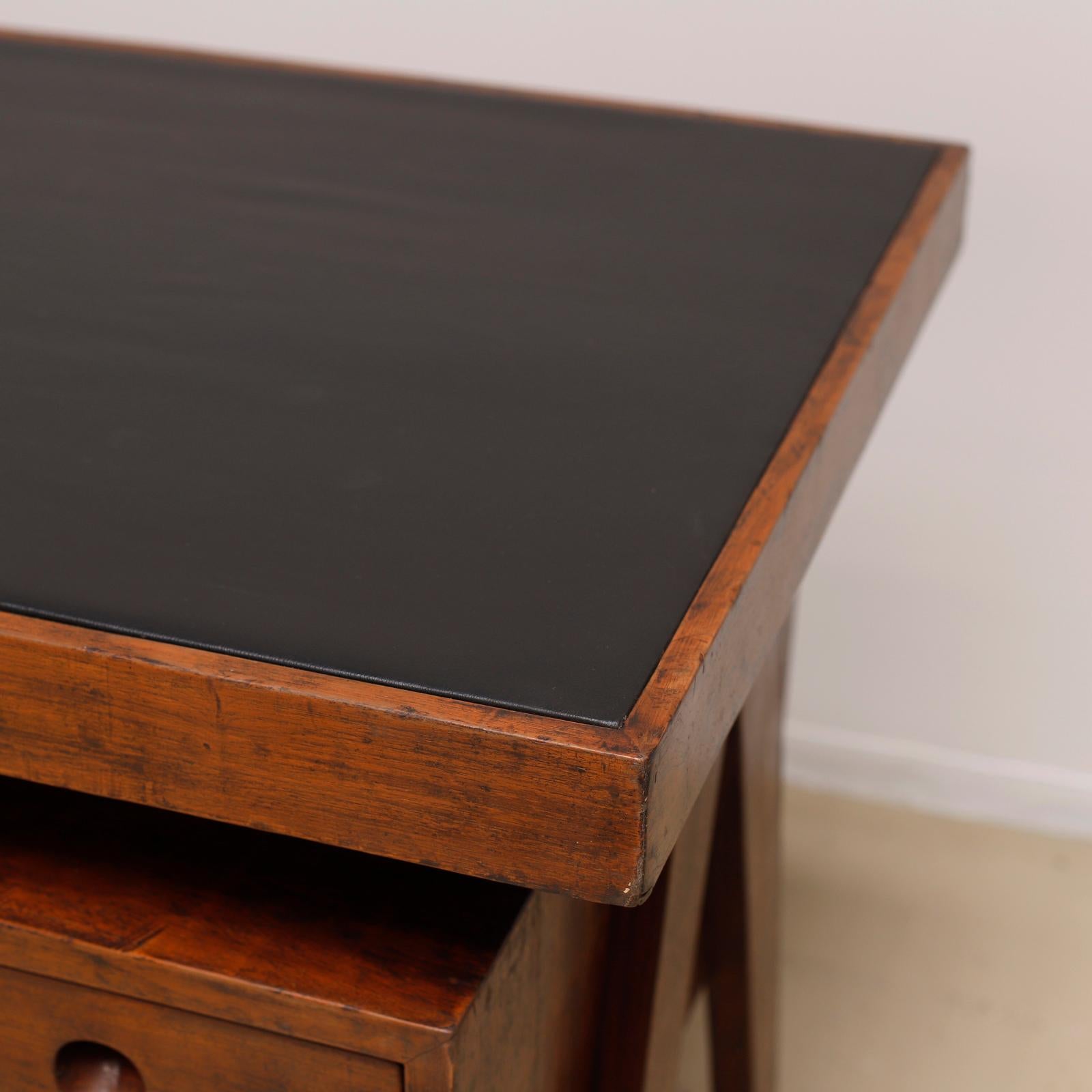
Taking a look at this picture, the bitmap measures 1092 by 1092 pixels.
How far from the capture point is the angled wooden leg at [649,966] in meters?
0.96

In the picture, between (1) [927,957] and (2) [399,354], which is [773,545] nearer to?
(2) [399,354]

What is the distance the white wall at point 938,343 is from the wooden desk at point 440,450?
445 millimetres

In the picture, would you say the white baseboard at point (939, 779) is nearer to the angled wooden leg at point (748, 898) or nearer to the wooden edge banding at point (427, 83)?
the angled wooden leg at point (748, 898)

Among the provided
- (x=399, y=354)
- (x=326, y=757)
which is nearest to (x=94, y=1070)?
(x=326, y=757)

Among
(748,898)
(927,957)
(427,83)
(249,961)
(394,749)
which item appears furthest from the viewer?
(927,957)

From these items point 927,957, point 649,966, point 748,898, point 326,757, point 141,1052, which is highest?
point 326,757

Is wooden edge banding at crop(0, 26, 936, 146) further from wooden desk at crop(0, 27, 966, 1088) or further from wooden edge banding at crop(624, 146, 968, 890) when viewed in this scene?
wooden edge banding at crop(624, 146, 968, 890)

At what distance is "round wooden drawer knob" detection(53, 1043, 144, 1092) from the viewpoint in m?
0.77

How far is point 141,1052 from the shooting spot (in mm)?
741

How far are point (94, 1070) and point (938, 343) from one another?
4.10 ft

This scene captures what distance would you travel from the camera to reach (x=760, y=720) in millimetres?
1132

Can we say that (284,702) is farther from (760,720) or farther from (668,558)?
(760,720)

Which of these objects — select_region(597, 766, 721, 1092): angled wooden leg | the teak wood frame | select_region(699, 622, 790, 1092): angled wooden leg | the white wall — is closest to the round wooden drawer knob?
the teak wood frame

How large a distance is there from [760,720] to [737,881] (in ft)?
0.44
